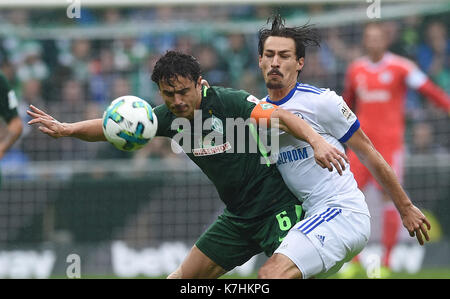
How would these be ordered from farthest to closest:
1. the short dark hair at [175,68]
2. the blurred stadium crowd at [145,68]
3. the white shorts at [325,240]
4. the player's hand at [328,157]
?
the blurred stadium crowd at [145,68]
the short dark hair at [175,68]
the white shorts at [325,240]
the player's hand at [328,157]

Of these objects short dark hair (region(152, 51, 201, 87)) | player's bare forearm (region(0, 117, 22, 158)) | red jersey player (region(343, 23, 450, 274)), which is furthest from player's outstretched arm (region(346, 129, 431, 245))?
red jersey player (region(343, 23, 450, 274))

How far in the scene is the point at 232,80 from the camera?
1208 cm

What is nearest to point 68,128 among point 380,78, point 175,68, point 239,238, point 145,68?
point 175,68

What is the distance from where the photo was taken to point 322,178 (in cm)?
557

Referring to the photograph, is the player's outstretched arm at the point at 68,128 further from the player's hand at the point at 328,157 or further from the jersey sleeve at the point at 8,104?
the jersey sleeve at the point at 8,104

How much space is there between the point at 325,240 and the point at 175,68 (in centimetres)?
147

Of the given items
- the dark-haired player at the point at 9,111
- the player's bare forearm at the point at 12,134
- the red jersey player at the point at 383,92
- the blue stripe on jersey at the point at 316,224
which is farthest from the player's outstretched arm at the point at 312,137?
the red jersey player at the point at 383,92

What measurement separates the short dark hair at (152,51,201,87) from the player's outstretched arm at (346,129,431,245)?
1.14 meters

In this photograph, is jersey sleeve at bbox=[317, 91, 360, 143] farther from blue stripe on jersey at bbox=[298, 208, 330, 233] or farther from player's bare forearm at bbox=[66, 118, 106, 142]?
player's bare forearm at bbox=[66, 118, 106, 142]

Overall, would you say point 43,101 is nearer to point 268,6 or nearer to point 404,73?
point 268,6

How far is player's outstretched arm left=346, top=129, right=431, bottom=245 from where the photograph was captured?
553cm

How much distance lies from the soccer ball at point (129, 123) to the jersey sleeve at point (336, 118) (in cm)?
112

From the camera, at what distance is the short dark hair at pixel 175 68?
5480 millimetres
